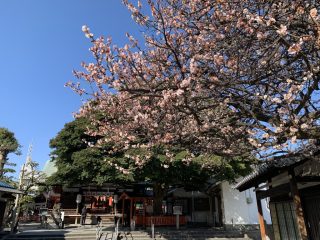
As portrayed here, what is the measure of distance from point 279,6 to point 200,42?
5.52ft

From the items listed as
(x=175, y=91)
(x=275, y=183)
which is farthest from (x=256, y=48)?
(x=275, y=183)

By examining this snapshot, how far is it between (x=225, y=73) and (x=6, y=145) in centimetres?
2702

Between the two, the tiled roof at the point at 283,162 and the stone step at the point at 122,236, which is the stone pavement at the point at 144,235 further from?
the tiled roof at the point at 283,162

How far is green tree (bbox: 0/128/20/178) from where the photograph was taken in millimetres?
26953

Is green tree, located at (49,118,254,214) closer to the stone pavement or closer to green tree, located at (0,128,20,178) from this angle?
the stone pavement

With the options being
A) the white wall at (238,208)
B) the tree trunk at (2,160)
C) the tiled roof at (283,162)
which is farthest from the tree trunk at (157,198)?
the tree trunk at (2,160)

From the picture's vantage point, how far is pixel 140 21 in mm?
5859

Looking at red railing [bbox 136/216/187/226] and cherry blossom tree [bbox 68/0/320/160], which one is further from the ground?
cherry blossom tree [bbox 68/0/320/160]

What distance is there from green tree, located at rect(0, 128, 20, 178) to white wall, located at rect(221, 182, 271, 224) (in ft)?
67.4

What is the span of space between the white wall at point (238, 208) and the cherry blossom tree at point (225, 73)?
16.6 m

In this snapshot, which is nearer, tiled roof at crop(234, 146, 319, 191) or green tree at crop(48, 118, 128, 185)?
tiled roof at crop(234, 146, 319, 191)

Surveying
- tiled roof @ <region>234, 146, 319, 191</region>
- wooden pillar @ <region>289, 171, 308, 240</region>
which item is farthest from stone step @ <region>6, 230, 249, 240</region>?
wooden pillar @ <region>289, 171, 308, 240</region>

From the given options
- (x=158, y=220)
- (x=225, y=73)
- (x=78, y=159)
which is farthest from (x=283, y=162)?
(x=158, y=220)

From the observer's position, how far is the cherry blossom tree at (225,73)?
4.84m
